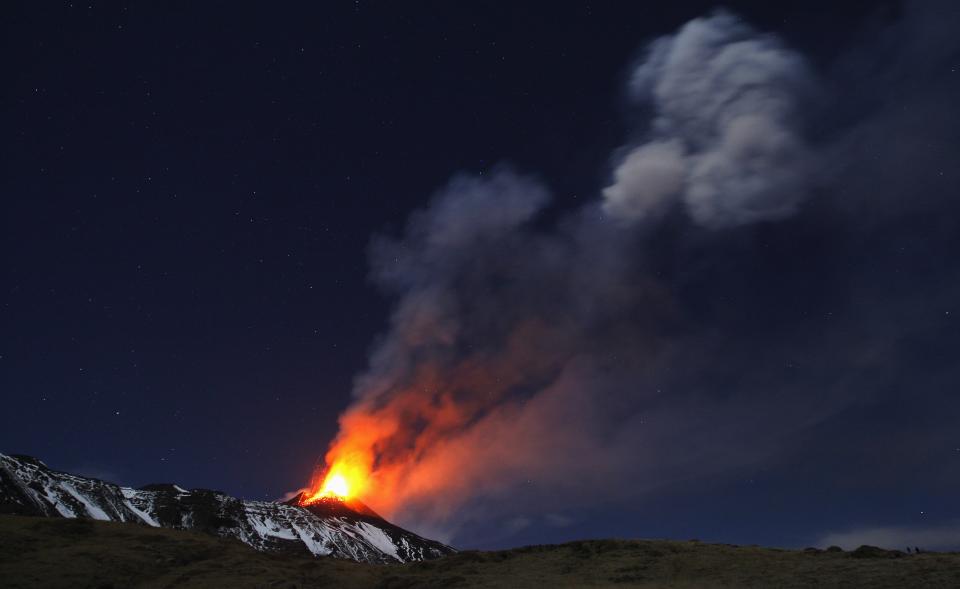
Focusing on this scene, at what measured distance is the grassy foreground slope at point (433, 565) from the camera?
112 feet

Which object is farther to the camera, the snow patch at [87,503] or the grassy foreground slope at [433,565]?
the snow patch at [87,503]

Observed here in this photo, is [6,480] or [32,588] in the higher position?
[6,480]

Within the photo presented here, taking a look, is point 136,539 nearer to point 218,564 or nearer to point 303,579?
point 218,564

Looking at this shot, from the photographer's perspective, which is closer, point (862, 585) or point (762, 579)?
point (862, 585)

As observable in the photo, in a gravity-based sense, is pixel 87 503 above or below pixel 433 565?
above

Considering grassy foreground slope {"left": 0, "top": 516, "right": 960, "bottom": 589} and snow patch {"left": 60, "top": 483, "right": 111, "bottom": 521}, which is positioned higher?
snow patch {"left": 60, "top": 483, "right": 111, "bottom": 521}

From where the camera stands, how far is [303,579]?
152 feet

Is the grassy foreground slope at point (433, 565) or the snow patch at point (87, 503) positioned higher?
the snow patch at point (87, 503)

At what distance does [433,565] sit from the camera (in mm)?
48062

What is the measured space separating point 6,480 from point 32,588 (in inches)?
5731

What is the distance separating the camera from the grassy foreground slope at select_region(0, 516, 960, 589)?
34031mm

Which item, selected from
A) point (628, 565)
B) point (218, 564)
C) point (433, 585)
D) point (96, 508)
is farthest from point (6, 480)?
point (628, 565)

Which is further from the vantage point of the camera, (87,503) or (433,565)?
(87,503)

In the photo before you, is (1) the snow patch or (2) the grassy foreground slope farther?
(1) the snow patch
